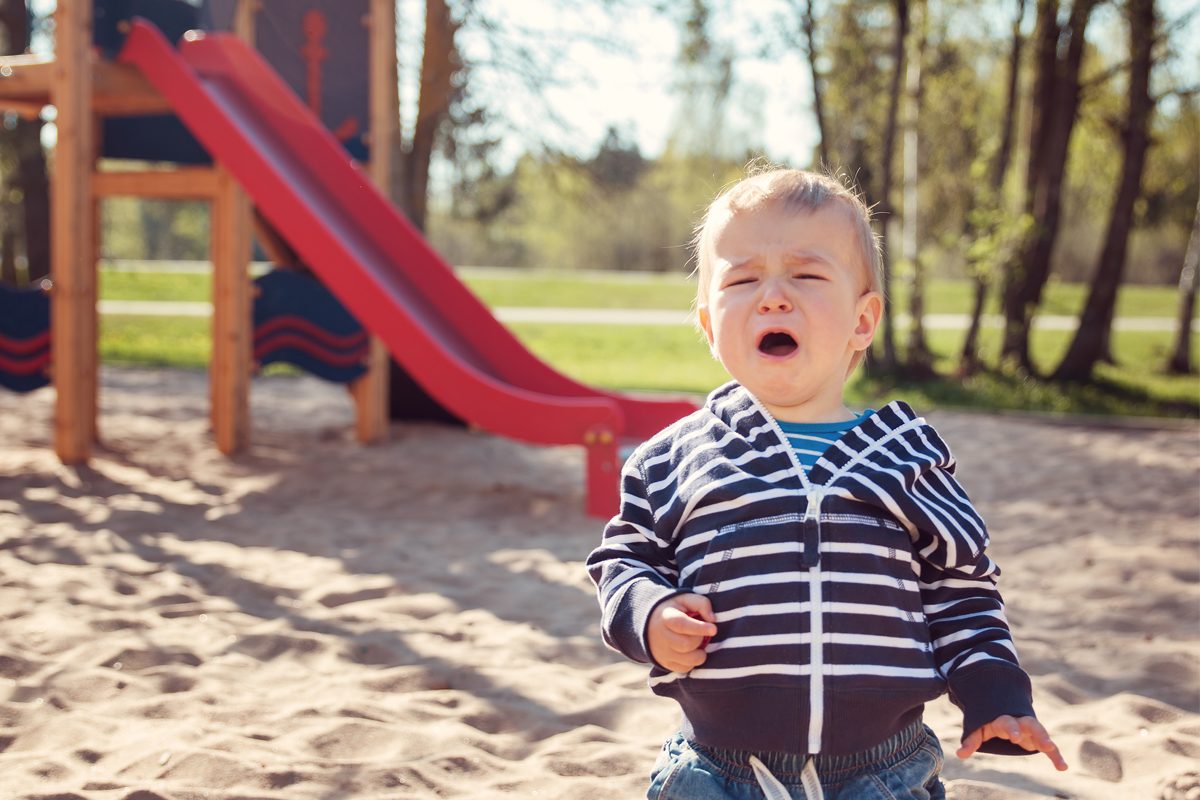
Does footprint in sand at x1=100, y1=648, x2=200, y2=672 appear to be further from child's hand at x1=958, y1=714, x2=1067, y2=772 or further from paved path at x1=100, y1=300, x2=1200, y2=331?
paved path at x1=100, y1=300, x2=1200, y2=331

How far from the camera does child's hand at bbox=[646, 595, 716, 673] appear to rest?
5.11 feet

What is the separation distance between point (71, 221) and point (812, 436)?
235 inches

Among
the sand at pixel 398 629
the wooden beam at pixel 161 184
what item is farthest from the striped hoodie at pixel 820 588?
the wooden beam at pixel 161 184

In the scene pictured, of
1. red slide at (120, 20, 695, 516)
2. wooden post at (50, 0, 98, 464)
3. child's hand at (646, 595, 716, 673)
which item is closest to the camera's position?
child's hand at (646, 595, 716, 673)

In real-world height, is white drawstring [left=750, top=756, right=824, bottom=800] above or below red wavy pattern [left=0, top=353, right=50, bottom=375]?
below

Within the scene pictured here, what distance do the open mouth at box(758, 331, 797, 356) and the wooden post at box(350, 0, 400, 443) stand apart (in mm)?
6127

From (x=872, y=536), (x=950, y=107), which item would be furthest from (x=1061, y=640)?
(x=950, y=107)

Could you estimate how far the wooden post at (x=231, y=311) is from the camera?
→ 274 inches

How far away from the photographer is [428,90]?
31.7 feet

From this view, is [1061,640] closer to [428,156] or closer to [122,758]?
[122,758]

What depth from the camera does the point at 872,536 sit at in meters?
1.64

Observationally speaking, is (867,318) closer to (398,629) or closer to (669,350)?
(398,629)

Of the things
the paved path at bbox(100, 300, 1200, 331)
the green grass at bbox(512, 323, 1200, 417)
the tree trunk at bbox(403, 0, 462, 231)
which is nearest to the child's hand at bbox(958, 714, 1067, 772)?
the tree trunk at bbox(403, 0, 462, 231)

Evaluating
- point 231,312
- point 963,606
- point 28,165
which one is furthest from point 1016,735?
point 28,165
